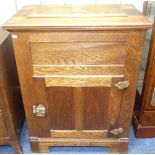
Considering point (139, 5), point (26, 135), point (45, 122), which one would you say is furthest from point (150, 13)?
point (26, 135)

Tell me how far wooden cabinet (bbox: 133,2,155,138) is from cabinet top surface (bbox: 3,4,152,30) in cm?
22

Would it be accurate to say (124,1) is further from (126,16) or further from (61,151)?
(61,151)

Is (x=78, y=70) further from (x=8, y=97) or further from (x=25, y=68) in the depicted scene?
(x=8, y=97)

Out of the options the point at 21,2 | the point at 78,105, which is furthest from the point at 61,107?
the point at 21,2

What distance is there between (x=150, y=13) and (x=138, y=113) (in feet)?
2.14

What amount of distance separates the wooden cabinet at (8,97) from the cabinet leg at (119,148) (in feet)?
1.90

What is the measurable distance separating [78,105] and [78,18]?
1.52 ft

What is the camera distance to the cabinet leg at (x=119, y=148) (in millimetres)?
1283

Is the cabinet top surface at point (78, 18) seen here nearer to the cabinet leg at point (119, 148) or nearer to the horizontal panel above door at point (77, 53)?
the horizontal panel above door at point (77, 53)

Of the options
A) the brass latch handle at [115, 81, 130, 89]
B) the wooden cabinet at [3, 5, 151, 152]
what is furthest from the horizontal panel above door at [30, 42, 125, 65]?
the brass latch handle at [115, 81, 130, 89]

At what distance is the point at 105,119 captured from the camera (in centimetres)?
119

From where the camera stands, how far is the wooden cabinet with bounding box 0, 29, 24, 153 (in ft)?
3.51

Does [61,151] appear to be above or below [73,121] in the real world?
below

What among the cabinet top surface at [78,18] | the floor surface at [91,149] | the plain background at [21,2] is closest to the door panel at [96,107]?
the floor surface at [91,149]
